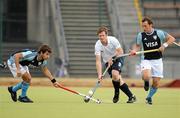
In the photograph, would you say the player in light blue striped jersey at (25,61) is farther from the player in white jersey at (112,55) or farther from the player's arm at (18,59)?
the player in white jersey at (112,55)

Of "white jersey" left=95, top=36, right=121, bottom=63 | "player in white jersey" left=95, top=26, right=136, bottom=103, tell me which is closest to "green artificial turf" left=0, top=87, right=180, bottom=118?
"player in white jersey" left=95, top=26, right=136, bottom=103

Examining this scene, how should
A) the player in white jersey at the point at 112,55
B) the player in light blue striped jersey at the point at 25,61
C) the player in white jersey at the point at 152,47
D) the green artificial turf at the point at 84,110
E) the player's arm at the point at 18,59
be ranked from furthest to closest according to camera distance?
the player in white jersey at the point at 152,47, the player in white jersey at the point at 112,55, the player's arm at the point at 18,59, the player in light blue striped jersey at the point at 25,61, the green artificial turf at the point at 84,110

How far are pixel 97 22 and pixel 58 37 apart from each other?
1817 mm

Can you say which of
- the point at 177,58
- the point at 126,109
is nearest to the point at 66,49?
the point at 177,58

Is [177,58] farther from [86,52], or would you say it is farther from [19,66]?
[19,66]

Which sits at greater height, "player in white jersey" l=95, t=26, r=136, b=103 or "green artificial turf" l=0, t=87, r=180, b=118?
"player in white jersey" l=95, t=26, r=136, b=103

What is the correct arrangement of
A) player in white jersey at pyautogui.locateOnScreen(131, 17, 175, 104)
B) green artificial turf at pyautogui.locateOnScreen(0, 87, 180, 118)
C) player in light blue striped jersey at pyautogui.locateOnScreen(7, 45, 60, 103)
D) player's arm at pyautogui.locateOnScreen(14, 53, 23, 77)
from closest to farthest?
green artificial turf at pyautogui.locateOnScreen(0, 87, 180, 118), player in light blue striped jersey at pyautogui.locateOnScreen(7, 45, 60, 103), player's arm at pyautogui.locateOnScreen(14, 53, 23, 77), player in white jersey at pyautogui.locateOnScreen(131, 17, 175, 104)

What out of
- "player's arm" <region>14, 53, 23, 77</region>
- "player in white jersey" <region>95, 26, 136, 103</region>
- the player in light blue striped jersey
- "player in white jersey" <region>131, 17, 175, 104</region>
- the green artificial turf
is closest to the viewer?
the green artificial turf

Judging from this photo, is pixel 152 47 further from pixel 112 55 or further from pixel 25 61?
pixel 25 61

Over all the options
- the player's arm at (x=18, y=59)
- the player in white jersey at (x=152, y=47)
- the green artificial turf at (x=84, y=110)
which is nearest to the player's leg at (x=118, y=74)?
the player in white jersey at (x=152, y=47)

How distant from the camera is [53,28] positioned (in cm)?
2645

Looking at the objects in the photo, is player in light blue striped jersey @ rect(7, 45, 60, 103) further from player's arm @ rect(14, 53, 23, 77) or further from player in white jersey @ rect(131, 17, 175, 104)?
player in white jersey @ rect(131, 17, 175, 104)

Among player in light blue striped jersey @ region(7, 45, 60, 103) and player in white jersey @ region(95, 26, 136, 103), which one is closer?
player in light blue striped jersey @ region(7, 45, 60, 103)

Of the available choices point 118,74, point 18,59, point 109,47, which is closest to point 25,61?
point 18,59
